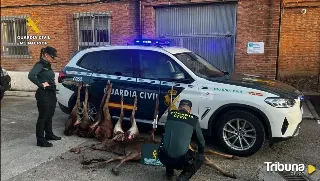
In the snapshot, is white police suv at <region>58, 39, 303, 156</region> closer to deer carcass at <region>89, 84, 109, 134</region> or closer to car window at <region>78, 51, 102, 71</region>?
car window at <region>78, 51, 102, 71</region>

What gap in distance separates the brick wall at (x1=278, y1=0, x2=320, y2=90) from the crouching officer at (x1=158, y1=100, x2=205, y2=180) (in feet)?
24.0

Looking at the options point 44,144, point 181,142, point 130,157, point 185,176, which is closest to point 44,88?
point 44,144

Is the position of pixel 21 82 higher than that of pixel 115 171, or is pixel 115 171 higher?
pixel 21 82

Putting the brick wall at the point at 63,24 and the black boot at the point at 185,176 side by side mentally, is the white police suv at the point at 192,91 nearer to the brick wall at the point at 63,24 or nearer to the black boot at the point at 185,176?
the black boot at the point at 185,176

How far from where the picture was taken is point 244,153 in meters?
5.01

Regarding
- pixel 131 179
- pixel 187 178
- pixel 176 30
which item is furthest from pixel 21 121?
pixel 176 30

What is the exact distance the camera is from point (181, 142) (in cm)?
373

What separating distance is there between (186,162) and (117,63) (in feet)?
9.51

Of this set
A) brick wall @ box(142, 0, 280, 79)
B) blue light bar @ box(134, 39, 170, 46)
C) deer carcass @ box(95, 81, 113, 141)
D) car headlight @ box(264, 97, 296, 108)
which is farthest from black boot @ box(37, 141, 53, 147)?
brick wall @ box(142, 0, 280, 79)

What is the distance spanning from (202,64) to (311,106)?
12.9ft

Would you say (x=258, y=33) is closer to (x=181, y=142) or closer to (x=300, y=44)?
(x=300, y=44)

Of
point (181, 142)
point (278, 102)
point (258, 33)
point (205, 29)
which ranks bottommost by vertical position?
point (181, 142)

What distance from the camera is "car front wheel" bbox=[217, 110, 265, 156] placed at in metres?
4.93

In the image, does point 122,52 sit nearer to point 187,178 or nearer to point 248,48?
point 187,178
